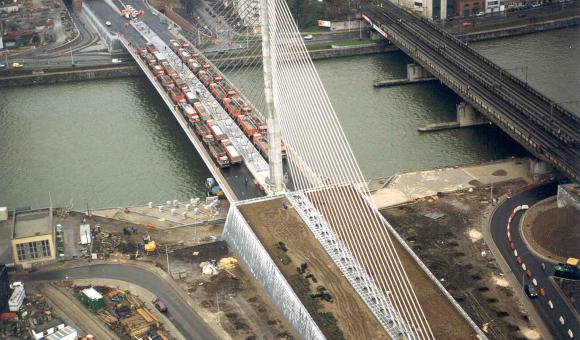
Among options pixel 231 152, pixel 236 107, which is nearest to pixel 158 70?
pixel 236 107

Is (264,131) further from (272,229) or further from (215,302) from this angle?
(215,302)

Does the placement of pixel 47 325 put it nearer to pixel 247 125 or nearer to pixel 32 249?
pixel 32 249

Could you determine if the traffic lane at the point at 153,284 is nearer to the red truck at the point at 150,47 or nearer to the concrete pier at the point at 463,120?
the concrete pier at the point at 463,120

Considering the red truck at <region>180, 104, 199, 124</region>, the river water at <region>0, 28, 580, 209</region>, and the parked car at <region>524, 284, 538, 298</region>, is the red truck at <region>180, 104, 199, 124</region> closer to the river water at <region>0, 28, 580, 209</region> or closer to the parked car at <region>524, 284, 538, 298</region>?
the river water at <region>0, 28, 580, 209</region>

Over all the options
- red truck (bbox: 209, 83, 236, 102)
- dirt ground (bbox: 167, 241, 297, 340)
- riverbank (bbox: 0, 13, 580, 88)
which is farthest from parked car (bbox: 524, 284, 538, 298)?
riverbank (bbox: 0, 13, 580, 88)

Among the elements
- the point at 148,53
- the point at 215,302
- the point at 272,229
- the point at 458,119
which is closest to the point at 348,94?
the point at 458,119

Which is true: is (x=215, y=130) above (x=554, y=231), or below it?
above

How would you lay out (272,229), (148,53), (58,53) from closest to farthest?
(272,229) < (148,53) < (58,53)

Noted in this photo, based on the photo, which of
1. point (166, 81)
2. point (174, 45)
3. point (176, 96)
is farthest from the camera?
point (174, 45)
